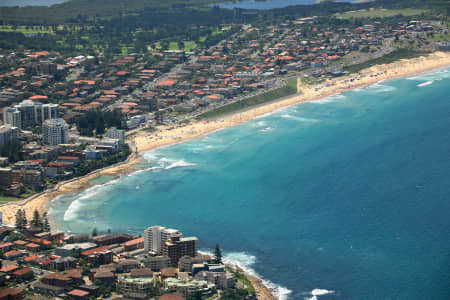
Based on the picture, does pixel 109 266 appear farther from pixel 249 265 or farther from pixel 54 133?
pixel 54 133

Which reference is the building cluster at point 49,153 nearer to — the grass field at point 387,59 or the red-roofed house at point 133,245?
the red-roofed house at point 133,245

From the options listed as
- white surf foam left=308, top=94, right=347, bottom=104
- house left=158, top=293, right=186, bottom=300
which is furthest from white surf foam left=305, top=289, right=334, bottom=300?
white surf foam left=308, top=94, right=347, bottom=104

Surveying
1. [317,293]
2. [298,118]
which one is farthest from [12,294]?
[298,118]

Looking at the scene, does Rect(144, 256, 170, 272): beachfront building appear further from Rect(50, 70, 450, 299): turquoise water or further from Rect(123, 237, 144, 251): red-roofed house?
Rect(50, 70, 450, 299): turquoise water

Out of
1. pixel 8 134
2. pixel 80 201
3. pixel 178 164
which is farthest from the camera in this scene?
pixel 8 134

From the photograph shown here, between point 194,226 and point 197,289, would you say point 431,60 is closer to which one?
point 194,226

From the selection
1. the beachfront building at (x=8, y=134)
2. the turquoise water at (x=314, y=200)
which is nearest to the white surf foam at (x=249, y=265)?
the turquoise water at (x=314, y=200)
